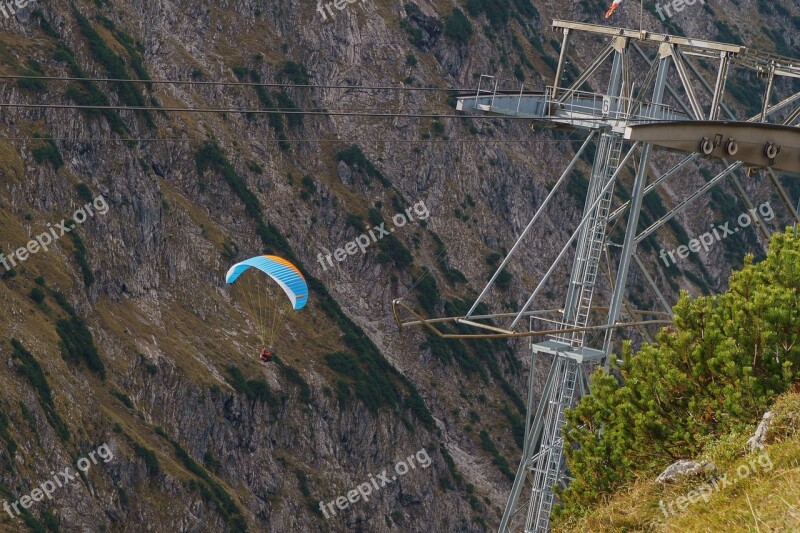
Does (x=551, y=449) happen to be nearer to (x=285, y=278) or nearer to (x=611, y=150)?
(x=611, y=150)

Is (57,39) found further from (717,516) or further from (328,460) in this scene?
(717,516)

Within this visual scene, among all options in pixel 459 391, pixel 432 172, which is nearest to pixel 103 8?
pixel 432 172

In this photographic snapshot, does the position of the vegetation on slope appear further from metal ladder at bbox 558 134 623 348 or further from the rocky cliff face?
the rocky cliff face

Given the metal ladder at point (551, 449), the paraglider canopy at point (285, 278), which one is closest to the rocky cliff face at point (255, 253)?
the paraglider canopy at point (285, 278)

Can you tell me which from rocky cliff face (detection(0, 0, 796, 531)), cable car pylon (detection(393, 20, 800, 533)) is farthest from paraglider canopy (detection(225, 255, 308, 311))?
rocky cliff face (detection(0, 0, 796, 531))

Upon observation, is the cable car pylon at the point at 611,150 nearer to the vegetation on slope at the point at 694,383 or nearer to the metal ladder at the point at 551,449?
the metal ladder at the point at 551,449

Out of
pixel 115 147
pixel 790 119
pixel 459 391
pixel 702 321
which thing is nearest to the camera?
pixel 702 321

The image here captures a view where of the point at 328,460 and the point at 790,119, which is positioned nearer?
the point at 790,119

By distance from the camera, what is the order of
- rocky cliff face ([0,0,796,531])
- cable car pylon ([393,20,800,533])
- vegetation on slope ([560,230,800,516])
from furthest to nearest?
rocky cliff face ([0,0,796,531])
cable car pylon ([393,20,800,533])
vegetation on slope ([560,230,800,516])
